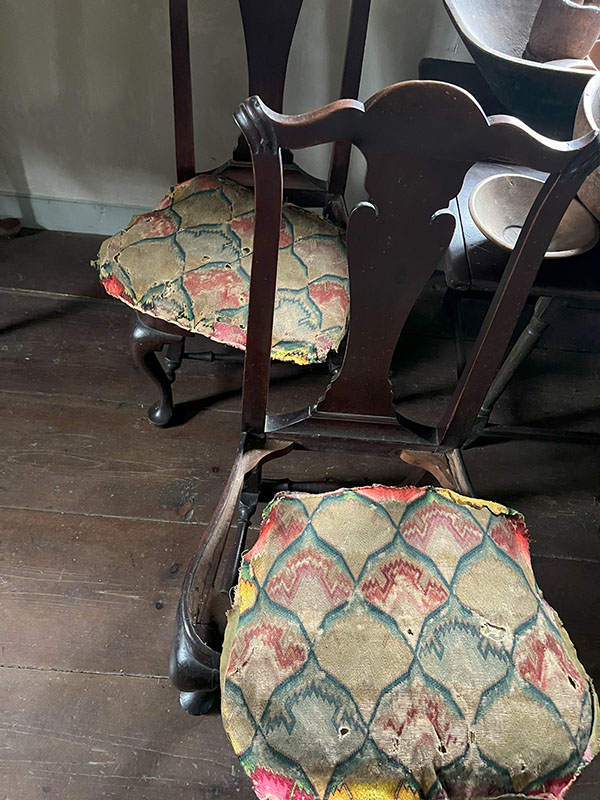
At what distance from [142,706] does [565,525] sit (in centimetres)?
91

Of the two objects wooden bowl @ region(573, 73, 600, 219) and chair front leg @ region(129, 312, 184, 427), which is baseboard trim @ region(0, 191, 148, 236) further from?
wooden bowl @ region(573, 73, 600, 219)

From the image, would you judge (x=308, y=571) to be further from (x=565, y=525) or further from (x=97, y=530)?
(x=565, y=525)

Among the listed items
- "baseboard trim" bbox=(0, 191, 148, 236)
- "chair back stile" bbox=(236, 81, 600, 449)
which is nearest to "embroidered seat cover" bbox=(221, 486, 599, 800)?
"chair back stile" bbox=(236, 81, 600, 449)

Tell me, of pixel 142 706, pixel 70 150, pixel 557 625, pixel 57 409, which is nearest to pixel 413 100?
pixel 557 625

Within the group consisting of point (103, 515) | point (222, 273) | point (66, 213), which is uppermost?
point (222, 273)

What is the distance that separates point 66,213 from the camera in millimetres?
1651

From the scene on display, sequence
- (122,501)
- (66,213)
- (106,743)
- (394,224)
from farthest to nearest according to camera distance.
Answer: (66,213) < (122,501) < (106,743) < (394,224)

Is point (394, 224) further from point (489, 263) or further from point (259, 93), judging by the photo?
point (259, 93)

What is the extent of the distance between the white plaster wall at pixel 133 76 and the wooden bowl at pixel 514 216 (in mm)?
564

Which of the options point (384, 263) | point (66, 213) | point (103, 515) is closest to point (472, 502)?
point (384, 263)

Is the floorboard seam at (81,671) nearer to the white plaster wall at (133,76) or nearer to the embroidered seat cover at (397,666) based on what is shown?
the embroidered seat cover at (397,666)

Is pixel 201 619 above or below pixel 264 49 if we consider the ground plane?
below

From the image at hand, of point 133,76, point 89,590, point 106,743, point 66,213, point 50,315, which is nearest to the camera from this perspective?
point 106,743

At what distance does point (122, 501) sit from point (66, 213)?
33.8 inches
